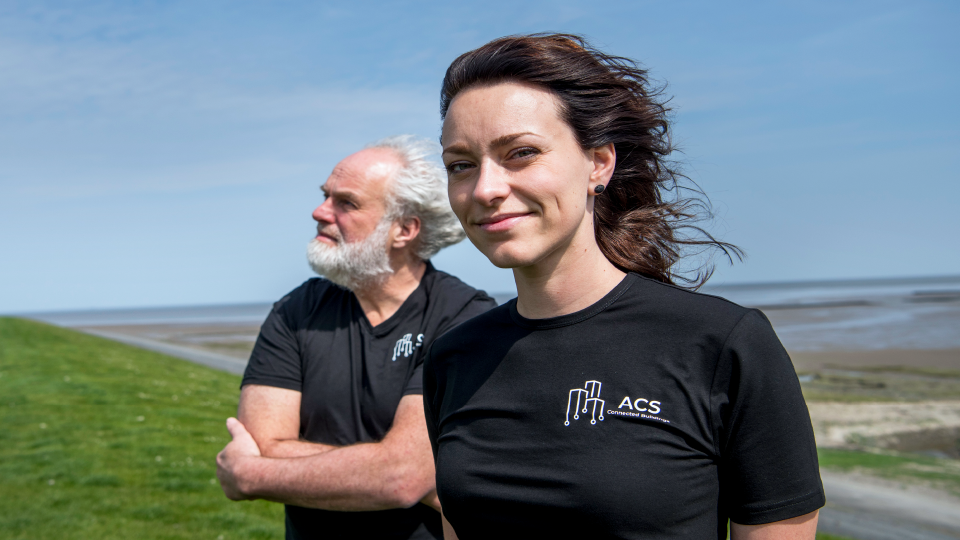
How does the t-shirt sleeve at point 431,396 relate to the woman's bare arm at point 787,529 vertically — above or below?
above

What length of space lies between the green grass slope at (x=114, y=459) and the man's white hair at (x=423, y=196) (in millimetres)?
4416

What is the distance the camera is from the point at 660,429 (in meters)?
1.61

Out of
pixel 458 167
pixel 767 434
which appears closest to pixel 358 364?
pixel 458 167

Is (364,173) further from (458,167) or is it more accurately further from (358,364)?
(458,167)

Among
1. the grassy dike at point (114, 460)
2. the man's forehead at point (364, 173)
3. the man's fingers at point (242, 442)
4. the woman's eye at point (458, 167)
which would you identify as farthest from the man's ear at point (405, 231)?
Answer: the grassy dike at point (114, 460)

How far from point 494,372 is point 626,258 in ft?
1.56

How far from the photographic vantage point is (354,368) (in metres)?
2.82

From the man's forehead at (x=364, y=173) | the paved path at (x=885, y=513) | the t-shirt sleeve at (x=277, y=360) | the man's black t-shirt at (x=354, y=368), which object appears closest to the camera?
the man's black t-shirt at (x=354, y=368)

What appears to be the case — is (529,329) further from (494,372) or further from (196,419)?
(196,419)

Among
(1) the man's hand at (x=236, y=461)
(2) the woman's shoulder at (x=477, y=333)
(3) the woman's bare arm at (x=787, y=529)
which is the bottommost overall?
(1) the man's hand at (x=236, y=461)

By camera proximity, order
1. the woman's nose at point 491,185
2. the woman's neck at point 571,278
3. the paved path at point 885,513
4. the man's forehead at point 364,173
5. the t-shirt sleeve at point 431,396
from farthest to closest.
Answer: the paved path at point 885,513, the man's forehead at point 364,173, the t-shirt sleeve at point 431,396, the woman's neck at point 571,278, the woman's nose at point 491,185

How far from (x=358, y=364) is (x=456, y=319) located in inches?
17.2

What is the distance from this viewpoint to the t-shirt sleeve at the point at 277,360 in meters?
2.87

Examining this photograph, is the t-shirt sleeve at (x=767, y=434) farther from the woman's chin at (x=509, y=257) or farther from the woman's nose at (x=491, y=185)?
the woman's nose at (x=491, y=185)
